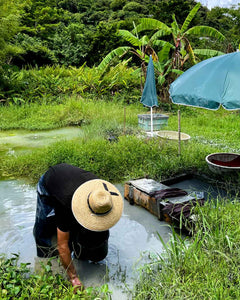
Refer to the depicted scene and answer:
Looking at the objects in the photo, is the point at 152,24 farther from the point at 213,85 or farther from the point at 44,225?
the point at 44,225

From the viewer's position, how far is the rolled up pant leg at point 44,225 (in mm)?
2644

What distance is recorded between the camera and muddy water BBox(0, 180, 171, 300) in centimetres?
281

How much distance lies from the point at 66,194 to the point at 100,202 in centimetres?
36

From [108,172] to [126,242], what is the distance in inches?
78.6

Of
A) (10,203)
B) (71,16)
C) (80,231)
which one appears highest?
(71,16)

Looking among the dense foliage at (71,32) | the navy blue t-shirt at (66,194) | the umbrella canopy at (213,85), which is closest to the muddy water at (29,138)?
the umbrella canopy at (213,85)

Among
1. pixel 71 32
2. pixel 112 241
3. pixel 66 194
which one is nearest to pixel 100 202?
pixel 66 194

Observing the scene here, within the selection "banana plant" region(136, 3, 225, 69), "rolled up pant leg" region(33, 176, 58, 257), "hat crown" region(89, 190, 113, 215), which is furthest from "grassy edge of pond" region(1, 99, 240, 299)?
"banana plant" region(136, 3, 225, 69)

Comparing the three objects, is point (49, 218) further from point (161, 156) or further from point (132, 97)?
point (132, 97)

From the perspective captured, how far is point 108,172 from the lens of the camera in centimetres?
527

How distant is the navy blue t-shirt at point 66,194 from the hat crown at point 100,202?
0.82 feet

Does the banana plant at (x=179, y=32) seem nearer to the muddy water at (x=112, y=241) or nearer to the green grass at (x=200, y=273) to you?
the muddy water at (x=112, y=241)

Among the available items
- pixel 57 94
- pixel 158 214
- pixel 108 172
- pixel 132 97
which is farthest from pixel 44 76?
pixel 158 214

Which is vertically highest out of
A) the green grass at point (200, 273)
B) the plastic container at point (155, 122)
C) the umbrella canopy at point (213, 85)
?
the umbrella canopy at point (213, 85)
